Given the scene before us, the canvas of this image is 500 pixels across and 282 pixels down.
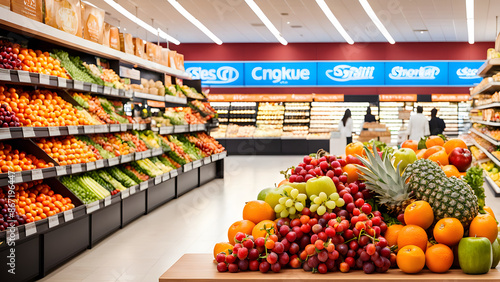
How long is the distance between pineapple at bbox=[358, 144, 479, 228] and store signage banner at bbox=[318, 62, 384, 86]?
45.4 feet

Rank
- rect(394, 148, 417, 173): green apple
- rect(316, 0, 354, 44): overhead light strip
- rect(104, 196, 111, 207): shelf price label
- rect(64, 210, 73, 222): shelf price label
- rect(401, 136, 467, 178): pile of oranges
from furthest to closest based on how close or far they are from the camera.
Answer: rect(316, 0, 354, 44): overhead light strip → rect(104, 196, 111, 207): shelf price label → rect(64, 210, 73, 222): shelf price label → rect(401, 136, 467, 178): pile of oranges → rect(394, 148, 417, 173): green apple

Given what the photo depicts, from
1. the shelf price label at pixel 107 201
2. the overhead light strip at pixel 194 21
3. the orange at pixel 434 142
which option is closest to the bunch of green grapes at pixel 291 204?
the orange at pixel 434 142

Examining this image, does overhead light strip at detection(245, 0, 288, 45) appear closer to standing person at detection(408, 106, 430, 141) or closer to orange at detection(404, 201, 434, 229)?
standing person at detection(408, 106, 430, 141)

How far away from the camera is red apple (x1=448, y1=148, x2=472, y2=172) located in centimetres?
290

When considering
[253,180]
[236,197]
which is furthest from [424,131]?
[236,197]

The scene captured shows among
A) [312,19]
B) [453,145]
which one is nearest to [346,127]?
[312,19]

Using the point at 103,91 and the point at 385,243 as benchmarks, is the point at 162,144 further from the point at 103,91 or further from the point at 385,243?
the point at 385,243

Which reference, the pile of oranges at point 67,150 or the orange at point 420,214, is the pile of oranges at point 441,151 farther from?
the pile of oranges at point 67,150

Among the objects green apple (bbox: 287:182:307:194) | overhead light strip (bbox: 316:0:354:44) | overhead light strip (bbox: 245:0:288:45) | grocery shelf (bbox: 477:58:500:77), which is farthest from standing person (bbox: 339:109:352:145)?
green apple (bbox: 287:182:307:194)

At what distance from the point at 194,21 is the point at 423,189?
11.1 metres

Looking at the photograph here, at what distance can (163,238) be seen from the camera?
16.6 feet

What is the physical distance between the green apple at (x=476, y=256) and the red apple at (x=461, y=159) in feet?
3.82

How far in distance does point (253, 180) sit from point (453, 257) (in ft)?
24.7

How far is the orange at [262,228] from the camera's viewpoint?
188 centimetres
